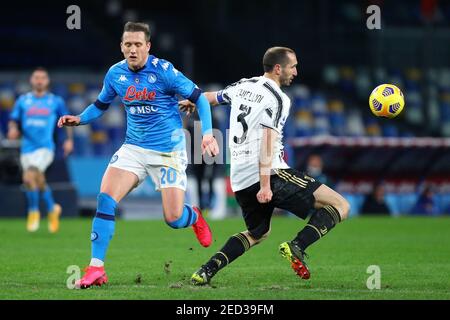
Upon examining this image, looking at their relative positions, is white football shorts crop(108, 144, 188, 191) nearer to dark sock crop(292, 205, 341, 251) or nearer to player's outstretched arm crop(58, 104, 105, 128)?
player's outstretched arm crop(58, 104, 105, 128)

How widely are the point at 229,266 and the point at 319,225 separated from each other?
2.20 m

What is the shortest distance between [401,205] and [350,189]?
1.39m

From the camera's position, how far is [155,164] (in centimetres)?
941

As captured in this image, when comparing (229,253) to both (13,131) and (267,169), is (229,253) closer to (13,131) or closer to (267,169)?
(267,169)

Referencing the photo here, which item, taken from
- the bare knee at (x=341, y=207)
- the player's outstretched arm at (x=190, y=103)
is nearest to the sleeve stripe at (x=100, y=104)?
the player's outstretched arm at (x=190, y=103)

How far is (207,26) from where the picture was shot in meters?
28.7

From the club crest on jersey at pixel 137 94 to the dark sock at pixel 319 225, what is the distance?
5.85 feet

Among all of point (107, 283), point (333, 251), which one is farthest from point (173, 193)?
point (333, 251)

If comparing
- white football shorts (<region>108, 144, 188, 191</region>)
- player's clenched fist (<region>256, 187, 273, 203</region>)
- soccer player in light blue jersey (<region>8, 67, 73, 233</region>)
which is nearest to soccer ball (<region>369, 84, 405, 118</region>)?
player's clenched fist (<region>256, 187, 273, 203</region>)

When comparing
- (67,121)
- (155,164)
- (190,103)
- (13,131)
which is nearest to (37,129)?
(13,131)

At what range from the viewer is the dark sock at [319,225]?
8.88 metres
